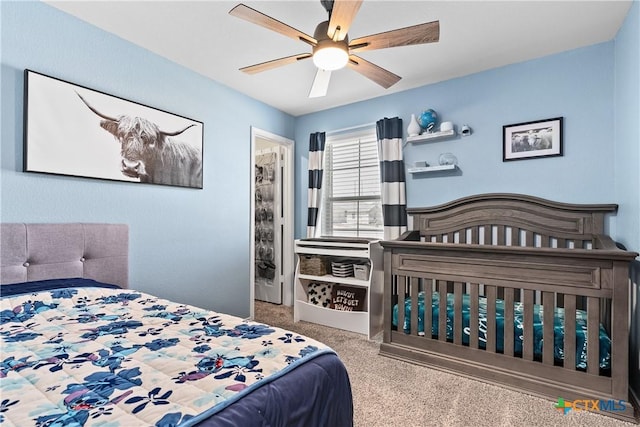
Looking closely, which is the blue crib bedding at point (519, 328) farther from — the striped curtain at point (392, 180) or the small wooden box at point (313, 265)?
the small wooden box at point (313, 265)

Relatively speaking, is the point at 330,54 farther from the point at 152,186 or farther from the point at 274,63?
the point at 152,186

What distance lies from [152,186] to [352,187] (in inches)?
84.6

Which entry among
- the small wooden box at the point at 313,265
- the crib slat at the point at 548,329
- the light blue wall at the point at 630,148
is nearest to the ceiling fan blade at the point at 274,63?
the small wooden box at the point at 313,265

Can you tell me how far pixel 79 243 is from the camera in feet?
6.95

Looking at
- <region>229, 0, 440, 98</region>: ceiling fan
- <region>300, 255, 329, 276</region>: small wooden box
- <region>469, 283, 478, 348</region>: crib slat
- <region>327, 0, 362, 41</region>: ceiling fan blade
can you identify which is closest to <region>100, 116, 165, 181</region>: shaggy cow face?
<region>229, 0, 440, 98</region>: ceiling fan

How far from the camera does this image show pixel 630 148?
2096mm

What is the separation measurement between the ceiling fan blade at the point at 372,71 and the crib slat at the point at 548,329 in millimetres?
1749

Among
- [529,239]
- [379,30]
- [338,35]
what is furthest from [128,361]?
[529,239]

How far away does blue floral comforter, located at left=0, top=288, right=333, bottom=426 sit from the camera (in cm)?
76

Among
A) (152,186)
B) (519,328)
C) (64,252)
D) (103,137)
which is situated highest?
(103,137)

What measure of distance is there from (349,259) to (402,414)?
185 cm

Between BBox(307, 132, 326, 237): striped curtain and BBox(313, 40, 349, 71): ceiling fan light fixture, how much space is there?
1.95m

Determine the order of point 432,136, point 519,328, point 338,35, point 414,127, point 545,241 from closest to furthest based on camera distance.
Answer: point 338,35 < point 519,328 < point 545,241 < point 432,136 < point 414,127

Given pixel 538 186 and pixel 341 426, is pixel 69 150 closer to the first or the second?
pixel 341 426
